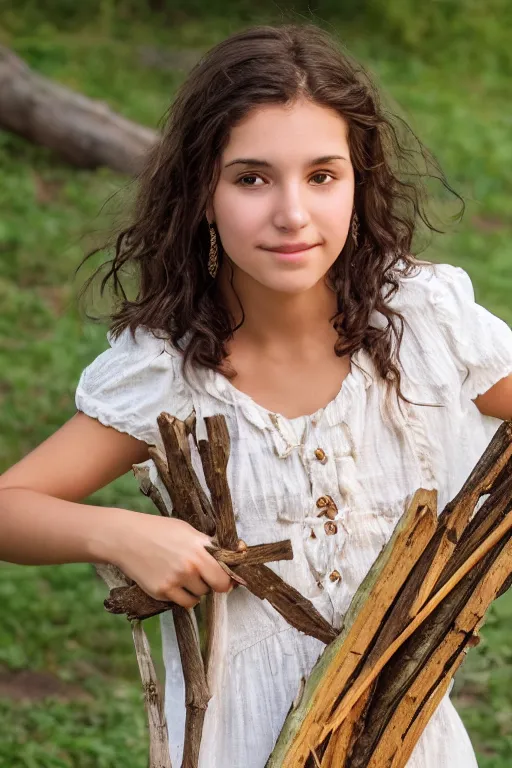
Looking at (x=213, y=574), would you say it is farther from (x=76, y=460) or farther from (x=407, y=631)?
(x=76, y=460)

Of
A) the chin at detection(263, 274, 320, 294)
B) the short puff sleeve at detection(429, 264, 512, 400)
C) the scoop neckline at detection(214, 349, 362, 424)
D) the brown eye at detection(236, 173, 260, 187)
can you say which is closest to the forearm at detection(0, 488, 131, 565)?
the scoop neckline at detection(214, 349, 362, 424)

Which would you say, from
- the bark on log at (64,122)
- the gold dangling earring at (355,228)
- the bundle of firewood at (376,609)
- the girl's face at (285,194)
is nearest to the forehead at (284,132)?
the girl's face at (285,194)

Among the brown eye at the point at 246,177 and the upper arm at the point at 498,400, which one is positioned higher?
the brown eye at the point at 246,177

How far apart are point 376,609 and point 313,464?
397 mm

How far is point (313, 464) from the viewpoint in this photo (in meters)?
2.01

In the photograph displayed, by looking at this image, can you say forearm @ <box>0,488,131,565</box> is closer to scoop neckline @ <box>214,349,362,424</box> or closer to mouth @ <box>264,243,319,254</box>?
scoop neckline @ <box>214,349,362,424</box>

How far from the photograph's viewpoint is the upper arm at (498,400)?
6.91ft

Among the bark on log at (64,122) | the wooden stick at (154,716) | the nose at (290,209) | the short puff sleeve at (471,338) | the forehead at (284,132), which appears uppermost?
the bark on log at (64,122)

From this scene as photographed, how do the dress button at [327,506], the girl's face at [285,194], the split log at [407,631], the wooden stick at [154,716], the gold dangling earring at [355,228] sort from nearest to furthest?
the split log at [407,631]
the wooden stick at [154,716]
the girl's face at [285,194]
the dress button at [327,506]
the gold dangling earring at [355,228]

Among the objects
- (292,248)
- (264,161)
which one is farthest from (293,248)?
(264,161)

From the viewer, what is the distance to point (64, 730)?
3.47 m

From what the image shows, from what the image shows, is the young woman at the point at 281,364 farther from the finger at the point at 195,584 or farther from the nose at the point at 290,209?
the finger at the point at 195,584

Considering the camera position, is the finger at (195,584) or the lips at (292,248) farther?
the lips at (292,248)

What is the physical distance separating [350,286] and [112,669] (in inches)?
80.8
